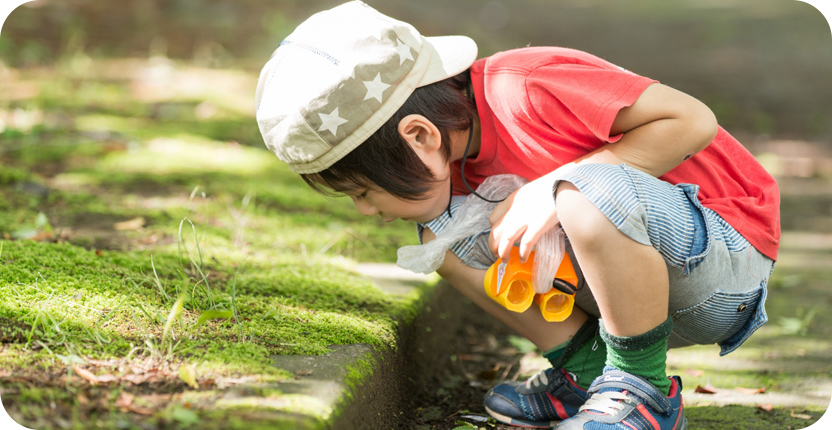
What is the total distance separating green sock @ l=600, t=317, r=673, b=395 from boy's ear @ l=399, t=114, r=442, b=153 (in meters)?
0.58

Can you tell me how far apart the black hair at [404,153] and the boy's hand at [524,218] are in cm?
19

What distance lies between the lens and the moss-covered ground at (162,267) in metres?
1.24

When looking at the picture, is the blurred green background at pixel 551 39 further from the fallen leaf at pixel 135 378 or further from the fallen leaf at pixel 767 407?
the fallen leaf at pixel 135 378

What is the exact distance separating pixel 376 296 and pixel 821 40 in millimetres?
8528

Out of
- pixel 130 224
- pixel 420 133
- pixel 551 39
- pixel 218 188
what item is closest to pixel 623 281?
pixel 420 133

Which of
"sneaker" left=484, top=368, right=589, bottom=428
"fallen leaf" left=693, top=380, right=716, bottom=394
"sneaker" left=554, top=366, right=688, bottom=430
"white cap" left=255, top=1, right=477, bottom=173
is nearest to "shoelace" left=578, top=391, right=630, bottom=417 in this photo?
"sneaker" left=554, top=366, right=688, bottom=430

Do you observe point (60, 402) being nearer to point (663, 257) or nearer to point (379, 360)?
point (379, 360)

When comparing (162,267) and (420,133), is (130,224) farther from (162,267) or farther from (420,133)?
(420,133)

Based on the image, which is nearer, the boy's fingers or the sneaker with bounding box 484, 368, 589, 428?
the boy's fingers

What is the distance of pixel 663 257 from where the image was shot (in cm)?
154

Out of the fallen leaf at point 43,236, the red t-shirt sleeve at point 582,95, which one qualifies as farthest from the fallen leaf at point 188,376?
the fallen leaf at point 43,236

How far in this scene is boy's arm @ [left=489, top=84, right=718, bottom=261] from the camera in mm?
1545

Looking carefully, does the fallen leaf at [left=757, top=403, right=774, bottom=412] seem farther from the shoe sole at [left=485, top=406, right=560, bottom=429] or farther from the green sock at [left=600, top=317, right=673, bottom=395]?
the shoe sole at [left=485, top=406, right=560, bottom=429]

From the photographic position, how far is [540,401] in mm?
1798
